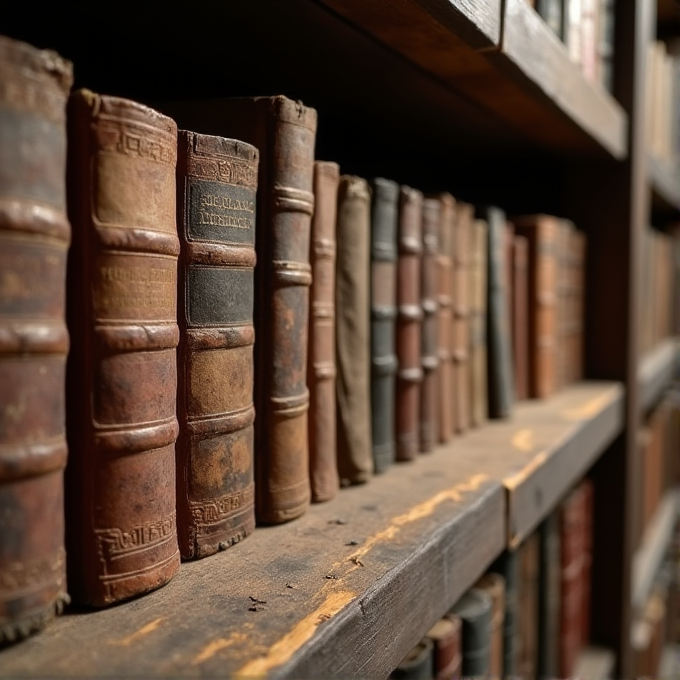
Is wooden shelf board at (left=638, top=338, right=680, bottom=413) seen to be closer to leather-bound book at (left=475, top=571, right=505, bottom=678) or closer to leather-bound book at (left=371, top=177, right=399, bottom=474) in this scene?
leather-bound book at (left=475, top=571, right=505, bottom=678)

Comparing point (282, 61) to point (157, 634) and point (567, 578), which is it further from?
point (567, 578)

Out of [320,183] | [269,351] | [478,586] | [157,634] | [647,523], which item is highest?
[320,183]

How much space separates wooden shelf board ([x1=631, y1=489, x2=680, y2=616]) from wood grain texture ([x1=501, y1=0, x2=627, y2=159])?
906 millimetres

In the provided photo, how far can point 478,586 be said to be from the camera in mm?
962

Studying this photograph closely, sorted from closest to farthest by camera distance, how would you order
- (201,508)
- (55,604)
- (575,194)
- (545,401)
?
(55,604)
(201,508)
(545,401)
(575,194)

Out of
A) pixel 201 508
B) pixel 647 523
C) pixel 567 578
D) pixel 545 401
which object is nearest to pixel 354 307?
pixel 201 508

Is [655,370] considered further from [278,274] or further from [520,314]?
[278,274]

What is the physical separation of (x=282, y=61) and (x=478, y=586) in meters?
0.71

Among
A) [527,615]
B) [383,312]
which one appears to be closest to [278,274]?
[383,312]

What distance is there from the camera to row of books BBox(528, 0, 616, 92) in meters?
1.05

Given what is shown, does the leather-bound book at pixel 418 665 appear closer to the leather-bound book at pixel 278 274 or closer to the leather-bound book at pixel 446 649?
the leather-bound book at pixel 446 649

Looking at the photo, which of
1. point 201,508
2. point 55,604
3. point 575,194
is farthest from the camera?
point 575,194

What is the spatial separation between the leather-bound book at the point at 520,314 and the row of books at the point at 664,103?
0.65 metres

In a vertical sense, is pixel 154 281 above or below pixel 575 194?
below
